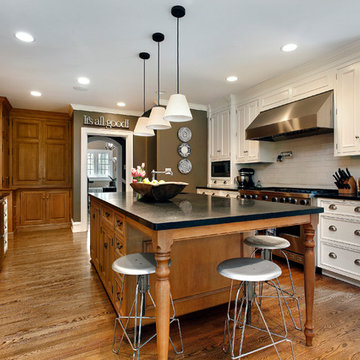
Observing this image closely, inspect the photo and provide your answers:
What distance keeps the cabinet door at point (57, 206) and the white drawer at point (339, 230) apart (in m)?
5.06

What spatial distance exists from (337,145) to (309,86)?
0.91 metres

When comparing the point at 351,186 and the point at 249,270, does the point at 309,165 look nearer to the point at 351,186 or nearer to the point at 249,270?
the point at 351,186

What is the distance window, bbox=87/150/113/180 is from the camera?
11.3 metres

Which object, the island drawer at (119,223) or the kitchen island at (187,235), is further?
the island drawer at (119,223)

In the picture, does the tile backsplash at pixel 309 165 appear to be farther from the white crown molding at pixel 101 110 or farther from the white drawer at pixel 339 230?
the white crown molding at pixel 101 110

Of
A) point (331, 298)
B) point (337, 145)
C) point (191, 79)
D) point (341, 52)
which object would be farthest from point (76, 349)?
point (341, 52)

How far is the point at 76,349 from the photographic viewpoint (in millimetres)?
1672

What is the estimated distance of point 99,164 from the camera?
452 inches

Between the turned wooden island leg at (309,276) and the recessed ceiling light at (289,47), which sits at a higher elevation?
the recessed ceiling light at (289,47)

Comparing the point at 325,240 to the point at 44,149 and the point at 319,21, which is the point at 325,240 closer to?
the point at 319,21

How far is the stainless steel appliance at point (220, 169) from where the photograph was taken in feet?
16.1

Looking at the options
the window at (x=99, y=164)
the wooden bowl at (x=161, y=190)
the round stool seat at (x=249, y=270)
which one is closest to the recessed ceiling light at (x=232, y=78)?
the wooden bowl at (x=161, y=190)

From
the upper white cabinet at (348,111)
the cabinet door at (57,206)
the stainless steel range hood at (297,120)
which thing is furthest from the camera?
the cabinet door at (57,206)

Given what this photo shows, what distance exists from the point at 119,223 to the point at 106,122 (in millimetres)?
4116
